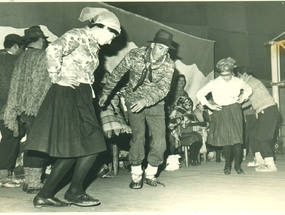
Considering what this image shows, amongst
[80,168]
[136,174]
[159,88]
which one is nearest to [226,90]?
[159,88]

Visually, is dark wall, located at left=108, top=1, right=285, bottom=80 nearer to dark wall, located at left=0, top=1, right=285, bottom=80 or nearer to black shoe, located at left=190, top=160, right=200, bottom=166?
dark wall, located at left=0, top=1, right=285, bottom=80

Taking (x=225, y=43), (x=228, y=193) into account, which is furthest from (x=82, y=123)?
(x=225, y=43)

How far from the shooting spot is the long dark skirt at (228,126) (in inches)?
193

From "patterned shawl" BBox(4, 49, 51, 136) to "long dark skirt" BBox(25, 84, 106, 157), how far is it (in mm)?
677

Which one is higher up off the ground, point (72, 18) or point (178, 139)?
point (72, 18)

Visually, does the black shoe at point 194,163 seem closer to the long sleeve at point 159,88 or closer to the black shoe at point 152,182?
the black shoe at point 152,182

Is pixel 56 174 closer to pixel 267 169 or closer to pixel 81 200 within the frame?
pixel 81 200

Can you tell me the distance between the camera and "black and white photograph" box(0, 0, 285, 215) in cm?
272

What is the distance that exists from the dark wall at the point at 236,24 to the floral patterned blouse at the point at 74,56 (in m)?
3.80

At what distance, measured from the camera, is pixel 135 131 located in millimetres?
3783

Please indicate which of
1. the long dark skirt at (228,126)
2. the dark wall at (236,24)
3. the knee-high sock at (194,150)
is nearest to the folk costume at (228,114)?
the long dark skirt at (228,126)

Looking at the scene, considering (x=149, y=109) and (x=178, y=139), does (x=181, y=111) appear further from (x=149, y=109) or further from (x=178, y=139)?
(x=149, y=109)

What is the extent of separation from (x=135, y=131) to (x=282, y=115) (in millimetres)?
5821

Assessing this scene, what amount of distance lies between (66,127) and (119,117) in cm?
208
